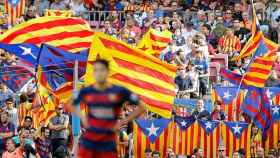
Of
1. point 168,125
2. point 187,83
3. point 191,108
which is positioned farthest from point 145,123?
point 187,83

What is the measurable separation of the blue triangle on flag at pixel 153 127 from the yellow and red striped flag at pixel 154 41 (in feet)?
13.0

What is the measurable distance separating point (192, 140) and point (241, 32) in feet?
23.4

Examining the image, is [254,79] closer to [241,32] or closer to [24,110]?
[24,110]

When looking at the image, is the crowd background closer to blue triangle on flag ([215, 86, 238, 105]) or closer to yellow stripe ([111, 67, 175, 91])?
blue triangle on flag ([215, 86, 238, 105])

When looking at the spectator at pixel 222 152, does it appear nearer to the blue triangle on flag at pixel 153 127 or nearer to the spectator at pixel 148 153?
the blue triangle on flag at pixel 153 127

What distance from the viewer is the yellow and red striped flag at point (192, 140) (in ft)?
76.9

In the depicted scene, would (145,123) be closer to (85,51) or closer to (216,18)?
(85,51)

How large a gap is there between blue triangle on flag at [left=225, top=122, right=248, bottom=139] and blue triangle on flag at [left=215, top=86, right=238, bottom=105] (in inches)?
53.1

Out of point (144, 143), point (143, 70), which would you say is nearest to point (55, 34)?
point (143, 70)

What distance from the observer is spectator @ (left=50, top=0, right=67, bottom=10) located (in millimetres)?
32550

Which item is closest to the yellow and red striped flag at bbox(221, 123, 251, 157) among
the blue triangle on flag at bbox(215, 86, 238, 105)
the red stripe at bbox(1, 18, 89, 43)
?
the blue triangle on flag at bbox(215, 86, 238, 105)

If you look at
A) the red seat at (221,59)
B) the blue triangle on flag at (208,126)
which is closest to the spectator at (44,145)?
the blue triangle on flag at (208,126)

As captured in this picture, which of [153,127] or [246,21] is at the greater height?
[246,21]

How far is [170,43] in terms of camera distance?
28859mm
